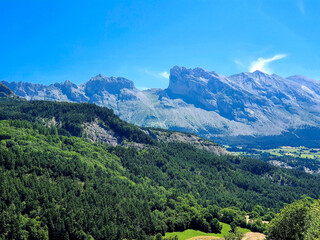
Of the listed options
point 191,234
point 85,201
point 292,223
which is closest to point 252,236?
point 191,234

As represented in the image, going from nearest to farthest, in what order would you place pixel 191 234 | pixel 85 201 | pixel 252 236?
pixel 85 201
pixel 191 234
pixel 252 236

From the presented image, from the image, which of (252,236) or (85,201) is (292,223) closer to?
(252,236)

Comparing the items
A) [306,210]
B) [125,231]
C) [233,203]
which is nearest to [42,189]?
[125,231]

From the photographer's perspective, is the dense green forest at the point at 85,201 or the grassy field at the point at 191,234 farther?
the grassy field at the point at 191,234

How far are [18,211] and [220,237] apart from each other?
101374mm

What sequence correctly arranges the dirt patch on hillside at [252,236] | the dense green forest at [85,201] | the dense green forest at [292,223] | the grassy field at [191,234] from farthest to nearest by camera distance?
the dirt patch on hillside at [252,236]
the grassy field at [191,234]
the dense green forest at [85,201]
the dense green forest at [292,223]

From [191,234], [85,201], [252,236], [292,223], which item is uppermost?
[85,201]

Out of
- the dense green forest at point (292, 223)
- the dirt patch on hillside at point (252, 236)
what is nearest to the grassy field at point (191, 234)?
the dirt patch on hillside at point (252, 236)

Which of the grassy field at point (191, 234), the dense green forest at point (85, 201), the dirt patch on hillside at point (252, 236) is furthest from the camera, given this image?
the dirt patch on hillside at point (252, 236)

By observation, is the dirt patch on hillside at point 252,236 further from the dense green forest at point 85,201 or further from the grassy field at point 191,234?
the dense green forest at point 85,201

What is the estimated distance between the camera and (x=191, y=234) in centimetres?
12756

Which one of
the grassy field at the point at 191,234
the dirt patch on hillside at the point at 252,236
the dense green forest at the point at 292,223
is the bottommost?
the dirt patch on hillside at the point at 252,236

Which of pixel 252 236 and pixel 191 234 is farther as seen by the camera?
pixel 252 236

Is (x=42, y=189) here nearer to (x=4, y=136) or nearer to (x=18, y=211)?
(x=18, y=211)
